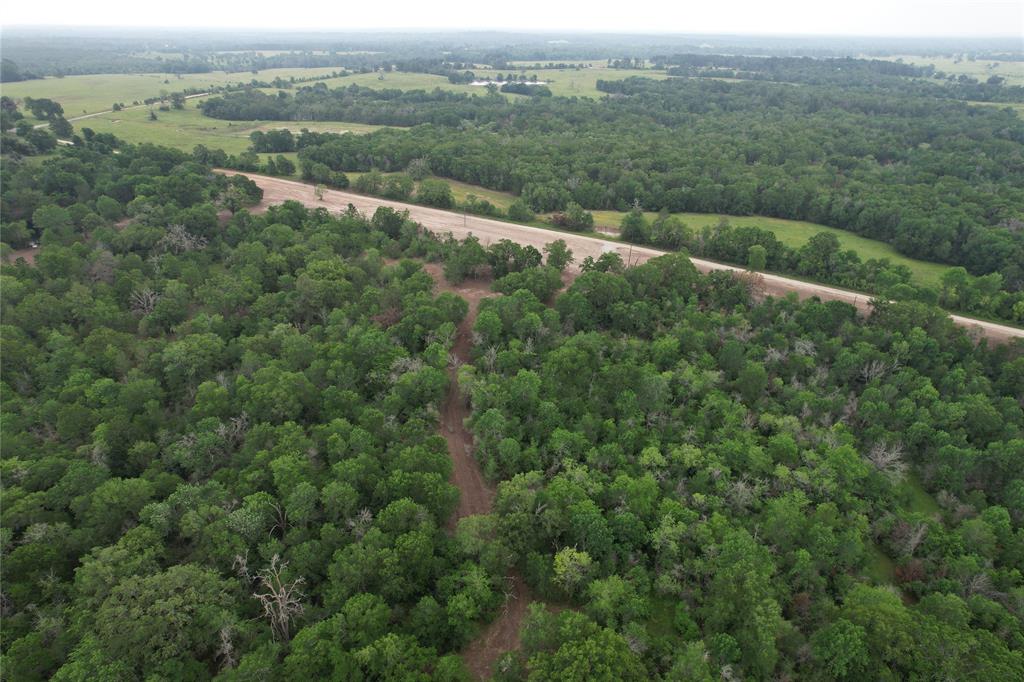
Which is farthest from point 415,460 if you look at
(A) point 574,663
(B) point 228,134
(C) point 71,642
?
(B) point 228,134

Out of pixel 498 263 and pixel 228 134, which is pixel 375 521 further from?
pixel 228 134

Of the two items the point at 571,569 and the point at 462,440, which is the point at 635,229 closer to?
the point at 462,440

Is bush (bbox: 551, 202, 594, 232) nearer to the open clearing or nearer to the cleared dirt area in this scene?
the open clearing

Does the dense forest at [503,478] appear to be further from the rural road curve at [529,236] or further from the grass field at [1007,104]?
the grass field at [1007,104]

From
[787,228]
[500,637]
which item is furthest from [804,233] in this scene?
[500,637]

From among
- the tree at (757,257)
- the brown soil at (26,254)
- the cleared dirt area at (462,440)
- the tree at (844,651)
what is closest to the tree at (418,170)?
the cleared dirt area at (462,440)
